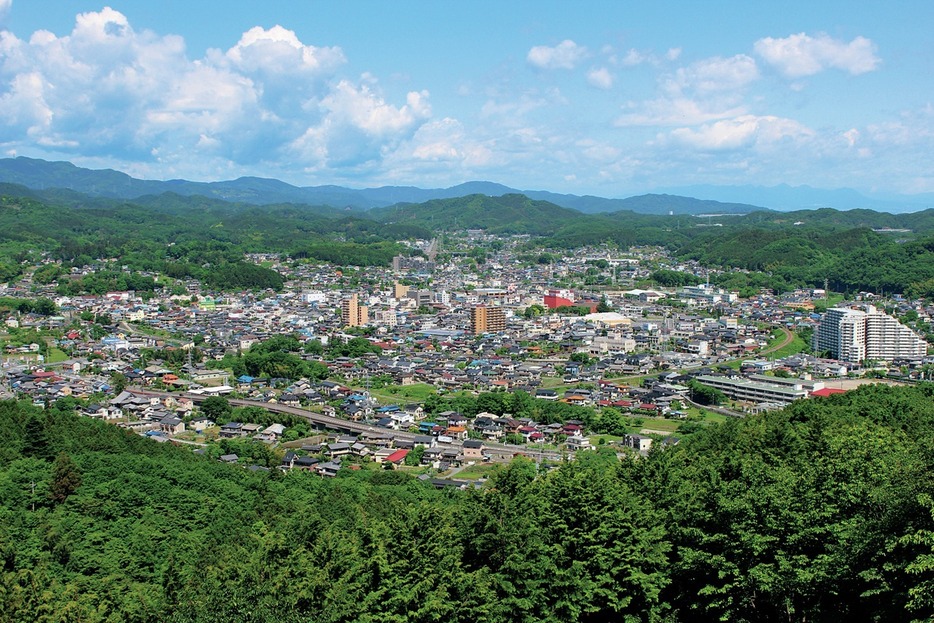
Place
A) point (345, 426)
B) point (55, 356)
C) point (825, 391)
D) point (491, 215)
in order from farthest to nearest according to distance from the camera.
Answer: point (491, 215) → point (55, 356) → point (825, 391) → point (345, 426)

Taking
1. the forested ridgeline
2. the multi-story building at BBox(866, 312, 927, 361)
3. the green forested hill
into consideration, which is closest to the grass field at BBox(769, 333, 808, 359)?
the multi-story building at BBox(866, 312, 927, 361)

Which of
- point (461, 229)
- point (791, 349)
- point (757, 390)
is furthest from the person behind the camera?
point (461, 229)

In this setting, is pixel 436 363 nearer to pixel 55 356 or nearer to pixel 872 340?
pixel 55 356

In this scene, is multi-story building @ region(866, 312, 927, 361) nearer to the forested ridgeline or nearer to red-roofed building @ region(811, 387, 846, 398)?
red-roofed building @ region(811, 387, 846, 398)

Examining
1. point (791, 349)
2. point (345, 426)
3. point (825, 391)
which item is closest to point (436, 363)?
point (345, 426)

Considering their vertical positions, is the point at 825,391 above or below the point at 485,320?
below

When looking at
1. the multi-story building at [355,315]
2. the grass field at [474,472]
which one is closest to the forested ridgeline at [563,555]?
the grass field at [474,472]
